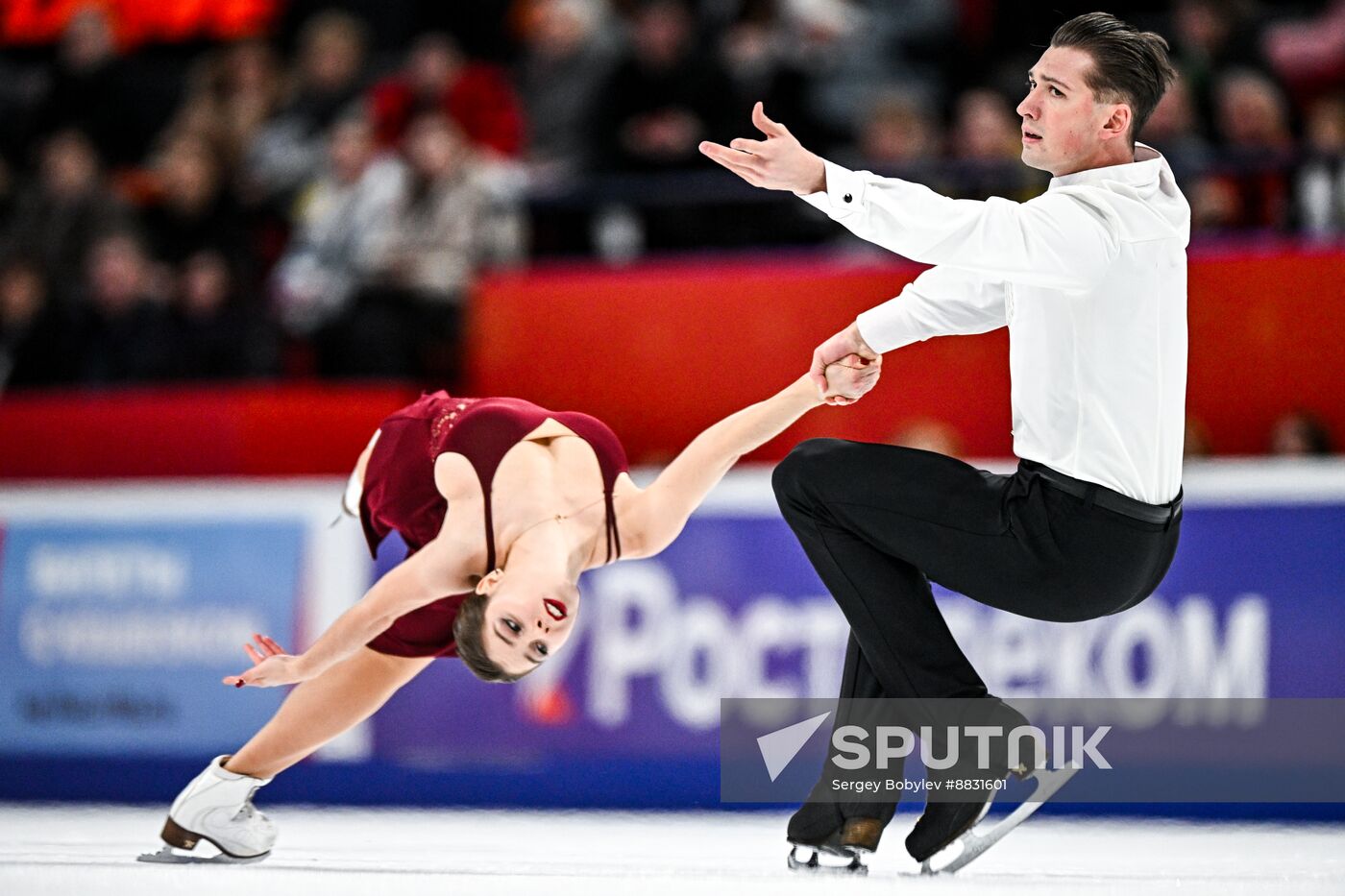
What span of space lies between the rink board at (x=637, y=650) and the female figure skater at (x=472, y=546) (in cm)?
146

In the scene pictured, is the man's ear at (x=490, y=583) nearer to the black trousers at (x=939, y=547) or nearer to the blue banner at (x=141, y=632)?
the black trousers at (x=939, y=547)

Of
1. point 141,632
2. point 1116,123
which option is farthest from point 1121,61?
point 141,632

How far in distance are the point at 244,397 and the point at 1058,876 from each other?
4.18 m

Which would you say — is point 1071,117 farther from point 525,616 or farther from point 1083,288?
point 525,616

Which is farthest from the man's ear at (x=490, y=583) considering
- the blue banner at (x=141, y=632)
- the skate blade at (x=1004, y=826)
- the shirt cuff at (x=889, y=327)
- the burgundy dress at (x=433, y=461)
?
the blue banner at (x=141, y=632)

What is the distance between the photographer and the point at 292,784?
5.63 m

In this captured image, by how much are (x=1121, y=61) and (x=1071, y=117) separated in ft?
0.45

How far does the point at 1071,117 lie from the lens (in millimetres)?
3098

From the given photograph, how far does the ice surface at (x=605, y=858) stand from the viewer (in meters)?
3.19

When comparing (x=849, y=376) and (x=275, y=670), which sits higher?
(x=849, y=376)

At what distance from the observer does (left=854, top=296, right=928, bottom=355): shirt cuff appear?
3434 mm

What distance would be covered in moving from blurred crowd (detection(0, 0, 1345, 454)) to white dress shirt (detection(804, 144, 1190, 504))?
3235 mm

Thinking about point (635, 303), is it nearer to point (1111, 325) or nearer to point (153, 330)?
point (153, 330)

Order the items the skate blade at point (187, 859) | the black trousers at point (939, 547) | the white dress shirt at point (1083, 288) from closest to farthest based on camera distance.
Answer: the white dress shirt at point (1083, 288)
the black trousers at point (939, 547)
the skate blade at point (187, 859)
